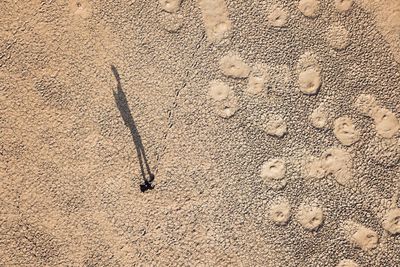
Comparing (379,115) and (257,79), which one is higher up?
(257,79)

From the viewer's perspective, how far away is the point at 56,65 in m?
2.72

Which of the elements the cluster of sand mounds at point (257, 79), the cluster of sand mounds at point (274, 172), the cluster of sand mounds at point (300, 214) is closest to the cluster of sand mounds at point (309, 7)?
the cluster of sand mounds at point (257, 79)

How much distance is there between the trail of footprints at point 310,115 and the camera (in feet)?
8.54

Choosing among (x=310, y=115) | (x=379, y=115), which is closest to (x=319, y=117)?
(x=310, y=115)

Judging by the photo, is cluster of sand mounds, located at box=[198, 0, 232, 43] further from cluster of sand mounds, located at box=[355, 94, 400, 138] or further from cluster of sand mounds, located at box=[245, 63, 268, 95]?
cluster of sand mounds, located at box=[355, 94, 400, 138]

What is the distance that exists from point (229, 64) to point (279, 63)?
32cm

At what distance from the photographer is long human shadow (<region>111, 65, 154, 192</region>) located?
2.64 meters

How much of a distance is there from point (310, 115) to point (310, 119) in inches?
1.0

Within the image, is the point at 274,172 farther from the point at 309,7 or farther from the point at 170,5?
the point at 170,5

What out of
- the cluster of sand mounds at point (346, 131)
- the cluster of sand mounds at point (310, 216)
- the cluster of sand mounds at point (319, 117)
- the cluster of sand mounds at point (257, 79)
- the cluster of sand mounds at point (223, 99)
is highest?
the cluster of sand mounds at point (257, 79)

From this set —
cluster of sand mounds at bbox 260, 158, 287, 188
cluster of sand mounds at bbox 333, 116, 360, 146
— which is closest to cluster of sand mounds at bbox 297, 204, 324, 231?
cluster of sand mounds at bbox 260, 158, 287, 188

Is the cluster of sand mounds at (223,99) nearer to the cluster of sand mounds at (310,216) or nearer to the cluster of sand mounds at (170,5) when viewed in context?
the cluster of sand mounds at (170,5)

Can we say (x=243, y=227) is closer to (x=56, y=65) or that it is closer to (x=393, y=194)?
(x=393, y=194)

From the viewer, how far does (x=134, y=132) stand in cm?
267
